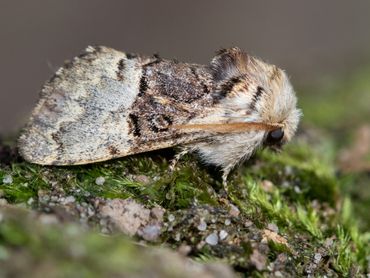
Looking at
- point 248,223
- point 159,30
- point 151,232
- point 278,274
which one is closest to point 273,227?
point 248,223

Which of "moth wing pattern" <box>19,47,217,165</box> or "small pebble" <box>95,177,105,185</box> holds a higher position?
"moth wing pattern" <box>19,47,217,165</box>

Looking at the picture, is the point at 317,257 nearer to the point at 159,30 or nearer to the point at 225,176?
the point at 225,176

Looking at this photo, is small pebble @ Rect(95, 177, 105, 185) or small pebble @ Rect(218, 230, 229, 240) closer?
small pebble @ Rect(218, 230, 229, 240)

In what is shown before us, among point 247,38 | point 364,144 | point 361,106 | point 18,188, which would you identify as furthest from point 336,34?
point 18,188

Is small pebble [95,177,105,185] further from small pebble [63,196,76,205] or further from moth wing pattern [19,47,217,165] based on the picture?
small pebble [63,196,76,205]

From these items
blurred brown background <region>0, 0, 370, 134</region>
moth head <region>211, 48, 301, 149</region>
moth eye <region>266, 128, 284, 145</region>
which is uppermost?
moth head <region>211, 48, 301, 149</region>

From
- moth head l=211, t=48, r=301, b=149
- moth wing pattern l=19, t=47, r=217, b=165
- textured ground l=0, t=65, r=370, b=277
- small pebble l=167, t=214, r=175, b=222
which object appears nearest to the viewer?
textured ground l=0, t=65, r=370, b=277

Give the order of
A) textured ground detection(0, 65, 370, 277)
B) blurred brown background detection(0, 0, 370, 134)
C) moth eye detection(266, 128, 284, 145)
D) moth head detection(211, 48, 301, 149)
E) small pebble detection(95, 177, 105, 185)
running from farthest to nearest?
blurred brown background detection(0, 0, 370, 134) < moth eye detection(266, 128, 284, 145) < moth head detection(211, 48, 301, 149) < small pebble detection(95, 177, 105, 185) < textured ground detection(0, 65, 370, 277)

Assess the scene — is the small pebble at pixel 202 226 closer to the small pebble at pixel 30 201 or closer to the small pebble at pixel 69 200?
the small pebble at pixel 69 200

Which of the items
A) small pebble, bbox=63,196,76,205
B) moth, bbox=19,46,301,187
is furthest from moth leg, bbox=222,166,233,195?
small pebble, bbox=63,196,76,205
